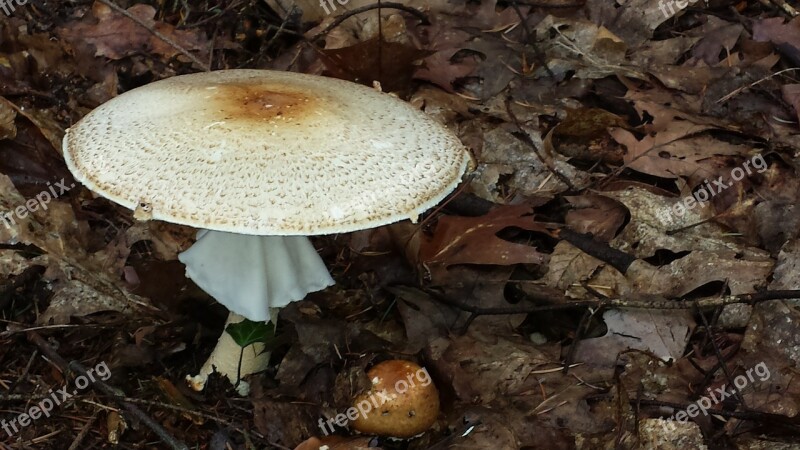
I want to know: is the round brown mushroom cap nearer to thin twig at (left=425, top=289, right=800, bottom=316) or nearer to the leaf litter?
the leaf litter

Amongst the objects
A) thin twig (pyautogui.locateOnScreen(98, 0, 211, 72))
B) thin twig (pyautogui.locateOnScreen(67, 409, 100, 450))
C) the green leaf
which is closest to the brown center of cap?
the green leaf

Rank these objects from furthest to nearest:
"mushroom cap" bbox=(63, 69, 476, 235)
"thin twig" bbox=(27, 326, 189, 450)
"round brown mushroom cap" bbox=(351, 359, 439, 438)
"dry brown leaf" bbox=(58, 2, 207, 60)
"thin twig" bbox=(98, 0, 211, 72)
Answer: "dry brown leaf" bbox=(58, 2, 207, 60) → "thin twig" bbox=(98, 0, 211, 72) → "round brown mushroom cap" bbox=(351, 359, 439, 438) → "thin twig" bbox=(27, 326, 189, 450) → "mushroom cap" bbox=(63, 69, 476, 235)

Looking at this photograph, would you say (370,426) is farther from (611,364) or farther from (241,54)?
(241,54)

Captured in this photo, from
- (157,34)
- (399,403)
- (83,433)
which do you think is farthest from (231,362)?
(157,34)

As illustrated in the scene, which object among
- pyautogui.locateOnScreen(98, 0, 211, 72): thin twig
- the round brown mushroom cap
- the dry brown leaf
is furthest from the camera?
the dry brown leaf

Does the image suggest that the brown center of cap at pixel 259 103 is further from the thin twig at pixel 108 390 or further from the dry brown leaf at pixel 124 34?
the dry brown leaf at pixel 124 34
